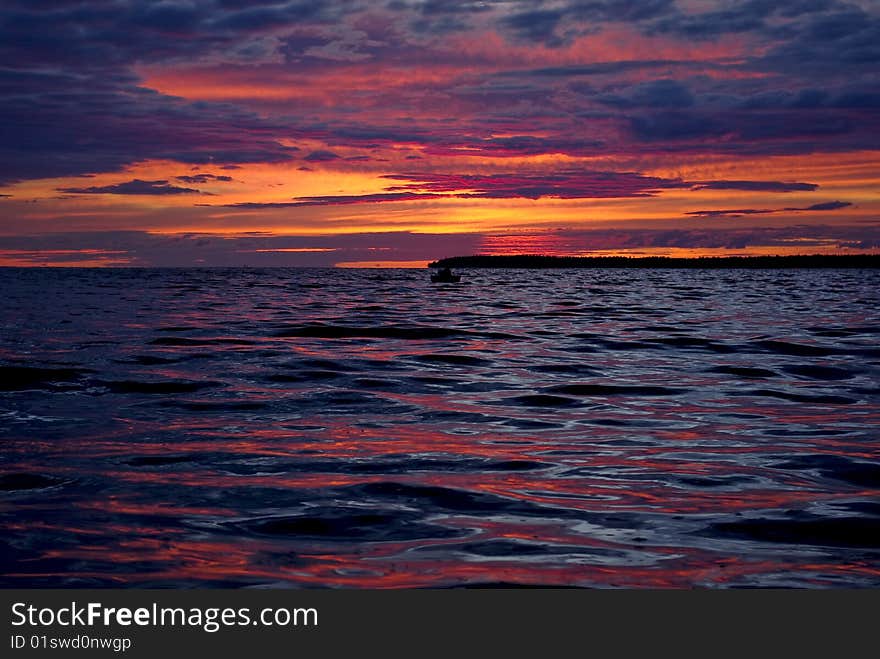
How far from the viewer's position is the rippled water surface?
5738 millimetres

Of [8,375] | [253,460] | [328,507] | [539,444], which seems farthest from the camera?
[8,375]

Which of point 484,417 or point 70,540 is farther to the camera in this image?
point 484,417

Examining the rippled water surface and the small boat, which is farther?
the small boat

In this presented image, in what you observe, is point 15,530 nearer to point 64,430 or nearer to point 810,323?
point 64,430

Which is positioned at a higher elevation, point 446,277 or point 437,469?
point 446,277

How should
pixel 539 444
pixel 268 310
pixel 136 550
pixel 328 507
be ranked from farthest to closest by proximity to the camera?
pixel 268 310 < pixel 539 444 < pixel 328 507 < pixel 136 550

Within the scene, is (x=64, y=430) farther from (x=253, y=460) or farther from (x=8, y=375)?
(x=8, y=375)

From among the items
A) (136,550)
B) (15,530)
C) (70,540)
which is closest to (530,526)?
(136,550)

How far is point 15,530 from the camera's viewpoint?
20.9 ft

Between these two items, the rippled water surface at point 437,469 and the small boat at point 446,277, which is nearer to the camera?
the rippled water surface at point 437,469

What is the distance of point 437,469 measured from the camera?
8.52m

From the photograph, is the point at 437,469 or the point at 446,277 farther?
the point at 446,277

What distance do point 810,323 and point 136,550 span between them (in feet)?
89.7

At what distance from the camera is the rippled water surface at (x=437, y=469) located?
5738mm
